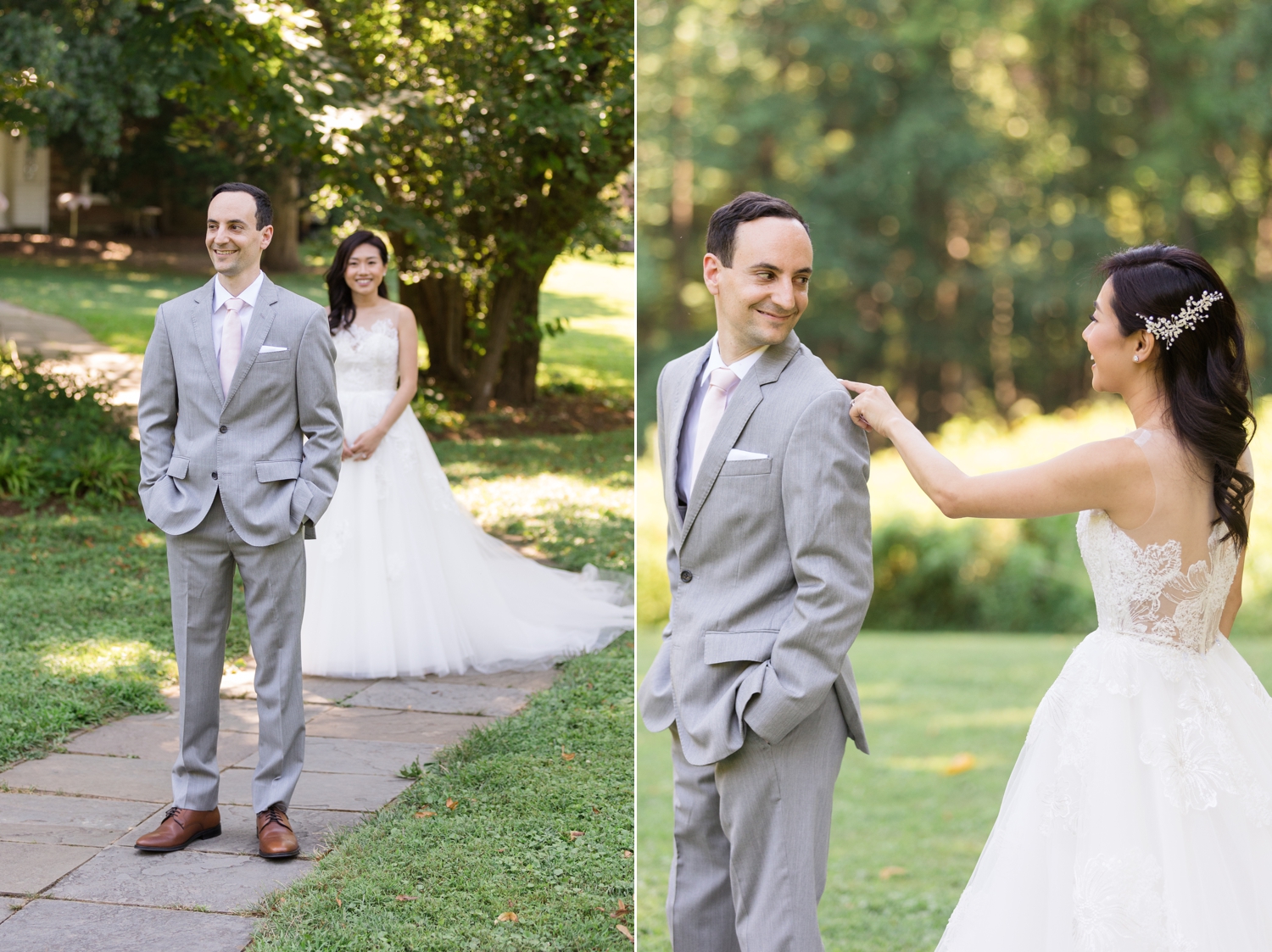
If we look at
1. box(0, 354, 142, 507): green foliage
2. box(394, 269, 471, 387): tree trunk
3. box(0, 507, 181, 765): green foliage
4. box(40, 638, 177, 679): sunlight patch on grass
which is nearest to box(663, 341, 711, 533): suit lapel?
box(0, 507, 181, 765): green foliage

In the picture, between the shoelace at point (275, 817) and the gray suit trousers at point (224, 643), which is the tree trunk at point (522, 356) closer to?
the gray suit trousers at point (224, 643)

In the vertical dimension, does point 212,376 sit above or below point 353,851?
above

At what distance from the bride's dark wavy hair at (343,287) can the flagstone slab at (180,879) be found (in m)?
3.01

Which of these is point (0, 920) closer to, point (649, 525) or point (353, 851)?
point (353, 851)

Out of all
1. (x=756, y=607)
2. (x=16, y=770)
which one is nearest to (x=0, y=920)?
(x=16, y=770)

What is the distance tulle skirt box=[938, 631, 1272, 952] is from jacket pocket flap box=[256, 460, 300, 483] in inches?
90.0

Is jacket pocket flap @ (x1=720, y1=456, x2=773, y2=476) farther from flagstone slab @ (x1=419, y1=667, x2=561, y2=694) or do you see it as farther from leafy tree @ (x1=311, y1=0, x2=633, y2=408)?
leafy tree @ (x1=311, y1=0, x2=633, y2=408)

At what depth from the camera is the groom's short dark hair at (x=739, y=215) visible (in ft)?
8.21

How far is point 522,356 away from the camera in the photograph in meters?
15.6

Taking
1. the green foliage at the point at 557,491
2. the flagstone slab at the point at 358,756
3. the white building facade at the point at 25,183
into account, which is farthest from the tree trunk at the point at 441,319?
the white building facade at the point at 25,183

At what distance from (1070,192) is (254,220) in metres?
16.1

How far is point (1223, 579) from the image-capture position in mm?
2730

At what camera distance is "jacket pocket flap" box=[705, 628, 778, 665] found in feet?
8.18

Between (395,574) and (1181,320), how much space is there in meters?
4.39
